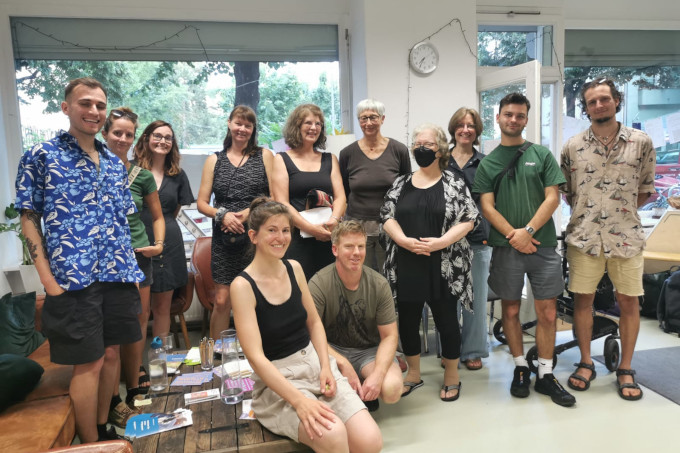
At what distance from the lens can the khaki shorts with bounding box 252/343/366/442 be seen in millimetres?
1877

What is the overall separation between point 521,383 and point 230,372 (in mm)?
1639

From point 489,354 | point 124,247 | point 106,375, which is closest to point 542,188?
point 489,354

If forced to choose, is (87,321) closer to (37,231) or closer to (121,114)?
(37,231)

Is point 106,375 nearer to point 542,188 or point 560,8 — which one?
point 542,188

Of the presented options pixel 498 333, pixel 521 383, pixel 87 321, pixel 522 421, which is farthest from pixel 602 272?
pixel 87 321

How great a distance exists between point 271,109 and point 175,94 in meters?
0.86

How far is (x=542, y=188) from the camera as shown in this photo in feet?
8.73

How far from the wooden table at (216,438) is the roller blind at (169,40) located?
3247 millimetres

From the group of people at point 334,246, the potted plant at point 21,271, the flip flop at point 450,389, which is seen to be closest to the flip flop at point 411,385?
the group of people at point 334,246

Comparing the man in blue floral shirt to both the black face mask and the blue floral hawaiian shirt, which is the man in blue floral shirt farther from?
the black face mask

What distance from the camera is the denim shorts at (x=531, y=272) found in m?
2.67

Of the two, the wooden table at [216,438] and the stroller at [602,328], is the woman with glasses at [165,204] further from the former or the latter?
the stroller at [602,328]

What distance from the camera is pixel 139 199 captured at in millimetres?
2588

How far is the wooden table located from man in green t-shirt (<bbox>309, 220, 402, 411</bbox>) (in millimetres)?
503
